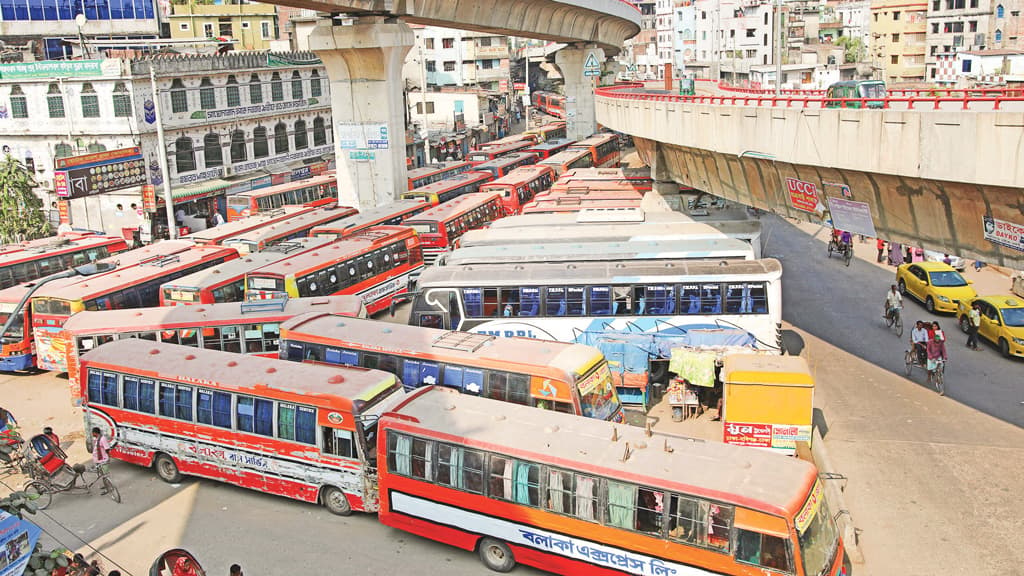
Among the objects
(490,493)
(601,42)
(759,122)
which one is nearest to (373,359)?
(490,493)

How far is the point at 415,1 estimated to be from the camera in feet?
124

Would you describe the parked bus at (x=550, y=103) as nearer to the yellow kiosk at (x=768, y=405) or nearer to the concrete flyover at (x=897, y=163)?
the concrete flyover at (x=897, y=163)

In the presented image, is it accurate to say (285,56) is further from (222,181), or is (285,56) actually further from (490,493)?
(490,493)

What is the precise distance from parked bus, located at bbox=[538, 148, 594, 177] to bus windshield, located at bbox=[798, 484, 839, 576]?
38.2 m

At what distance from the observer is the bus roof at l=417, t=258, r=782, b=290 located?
20984mm

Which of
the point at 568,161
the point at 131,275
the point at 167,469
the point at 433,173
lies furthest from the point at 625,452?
the point at 568,161

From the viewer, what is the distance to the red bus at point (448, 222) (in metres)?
32.2

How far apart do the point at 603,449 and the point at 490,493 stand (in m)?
1.90

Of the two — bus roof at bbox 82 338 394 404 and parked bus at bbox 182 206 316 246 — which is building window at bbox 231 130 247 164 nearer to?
parked bus at bbox 182 206 316 246

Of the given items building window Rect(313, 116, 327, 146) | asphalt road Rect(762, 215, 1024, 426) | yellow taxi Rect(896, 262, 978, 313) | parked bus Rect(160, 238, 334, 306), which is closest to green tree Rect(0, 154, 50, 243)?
parked bus Rect(160, 238, 334, 306)

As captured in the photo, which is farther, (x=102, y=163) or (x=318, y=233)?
(x=102, y=163)

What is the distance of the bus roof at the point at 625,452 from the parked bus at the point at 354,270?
38.2 ft

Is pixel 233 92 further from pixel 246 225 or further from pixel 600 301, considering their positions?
pixel 600 301

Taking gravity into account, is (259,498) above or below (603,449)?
below
